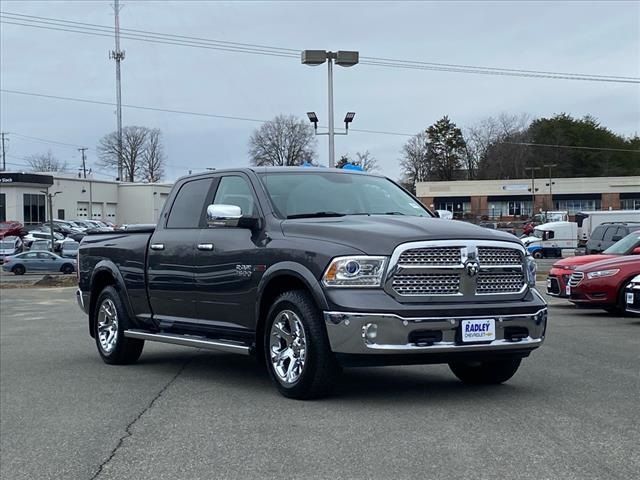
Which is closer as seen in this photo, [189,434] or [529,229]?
[189,434]

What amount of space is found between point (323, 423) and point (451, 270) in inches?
60.7

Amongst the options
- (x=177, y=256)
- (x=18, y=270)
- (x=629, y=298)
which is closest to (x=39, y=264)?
(x=18, y=270)

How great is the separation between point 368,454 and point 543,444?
1.13 meters

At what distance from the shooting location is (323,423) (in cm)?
636

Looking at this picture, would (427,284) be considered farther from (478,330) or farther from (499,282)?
(499,282)

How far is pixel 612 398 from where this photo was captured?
715 cm

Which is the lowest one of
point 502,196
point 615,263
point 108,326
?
point 108,326

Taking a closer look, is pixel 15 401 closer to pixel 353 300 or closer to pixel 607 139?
pixel 353 300

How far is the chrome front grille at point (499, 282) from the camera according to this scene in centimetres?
699

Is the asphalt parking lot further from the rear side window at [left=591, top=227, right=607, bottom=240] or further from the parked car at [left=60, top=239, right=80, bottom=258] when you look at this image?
the parked car at [left=60, top=239, right=80, bottom=258]

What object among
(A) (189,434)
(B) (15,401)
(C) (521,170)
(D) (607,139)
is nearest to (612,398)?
(A) (189,434)

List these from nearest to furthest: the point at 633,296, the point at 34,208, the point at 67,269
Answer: the point at 633,296
the point at 67,269
the point at 34,208

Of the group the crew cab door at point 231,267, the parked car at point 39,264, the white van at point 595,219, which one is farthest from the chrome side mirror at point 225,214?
the white van at point 595,219

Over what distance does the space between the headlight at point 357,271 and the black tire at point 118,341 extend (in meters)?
3.89
